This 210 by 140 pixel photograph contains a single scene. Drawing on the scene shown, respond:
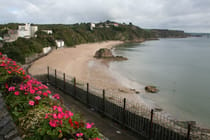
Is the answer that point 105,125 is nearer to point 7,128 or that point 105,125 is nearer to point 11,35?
point 7,128

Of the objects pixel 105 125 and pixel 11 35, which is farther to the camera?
pixel 11 35

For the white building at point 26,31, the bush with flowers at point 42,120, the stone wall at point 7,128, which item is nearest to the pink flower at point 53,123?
the bush with flowers at point 42,120

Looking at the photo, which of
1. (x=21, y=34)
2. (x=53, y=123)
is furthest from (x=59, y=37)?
(x=53, y=123)

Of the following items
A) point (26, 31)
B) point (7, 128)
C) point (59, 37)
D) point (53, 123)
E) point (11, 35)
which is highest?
point (26, 31)

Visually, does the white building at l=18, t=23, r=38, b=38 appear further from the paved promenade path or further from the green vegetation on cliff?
the paved promenade path

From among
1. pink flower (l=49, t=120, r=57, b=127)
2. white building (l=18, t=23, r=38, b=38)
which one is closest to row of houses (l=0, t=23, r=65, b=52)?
white building (l=18, t=23, r=38, b=38)

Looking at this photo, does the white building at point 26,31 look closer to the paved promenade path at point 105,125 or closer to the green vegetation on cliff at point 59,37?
the green vegetation on cliff at point 59,37

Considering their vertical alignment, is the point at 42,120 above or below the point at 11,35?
below

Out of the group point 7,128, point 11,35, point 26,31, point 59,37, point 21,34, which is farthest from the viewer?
point 59,37

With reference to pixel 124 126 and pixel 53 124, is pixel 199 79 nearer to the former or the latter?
pixel 124 126

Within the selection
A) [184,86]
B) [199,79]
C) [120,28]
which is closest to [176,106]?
[184,86]

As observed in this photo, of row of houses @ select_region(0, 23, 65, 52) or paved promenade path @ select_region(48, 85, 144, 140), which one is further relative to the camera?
row of houses @ select_region(0, 23, 65, 52)

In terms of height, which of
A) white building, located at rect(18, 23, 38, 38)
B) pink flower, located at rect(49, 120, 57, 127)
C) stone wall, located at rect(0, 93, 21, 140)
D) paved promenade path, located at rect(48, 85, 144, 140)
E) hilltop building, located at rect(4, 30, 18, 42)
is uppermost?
white building, located at rect(18, 23, 38, 38)

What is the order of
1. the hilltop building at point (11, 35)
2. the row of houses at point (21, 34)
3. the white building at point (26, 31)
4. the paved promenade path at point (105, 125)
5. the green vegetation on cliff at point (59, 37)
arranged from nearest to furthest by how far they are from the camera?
the paved promenade path at point (105, 125) < the green vegetation on cliff at point (59, 37) < the row of houses at point (21, 34) < the hilltop building at point (11, 35) < the white building at point (26, 31)
